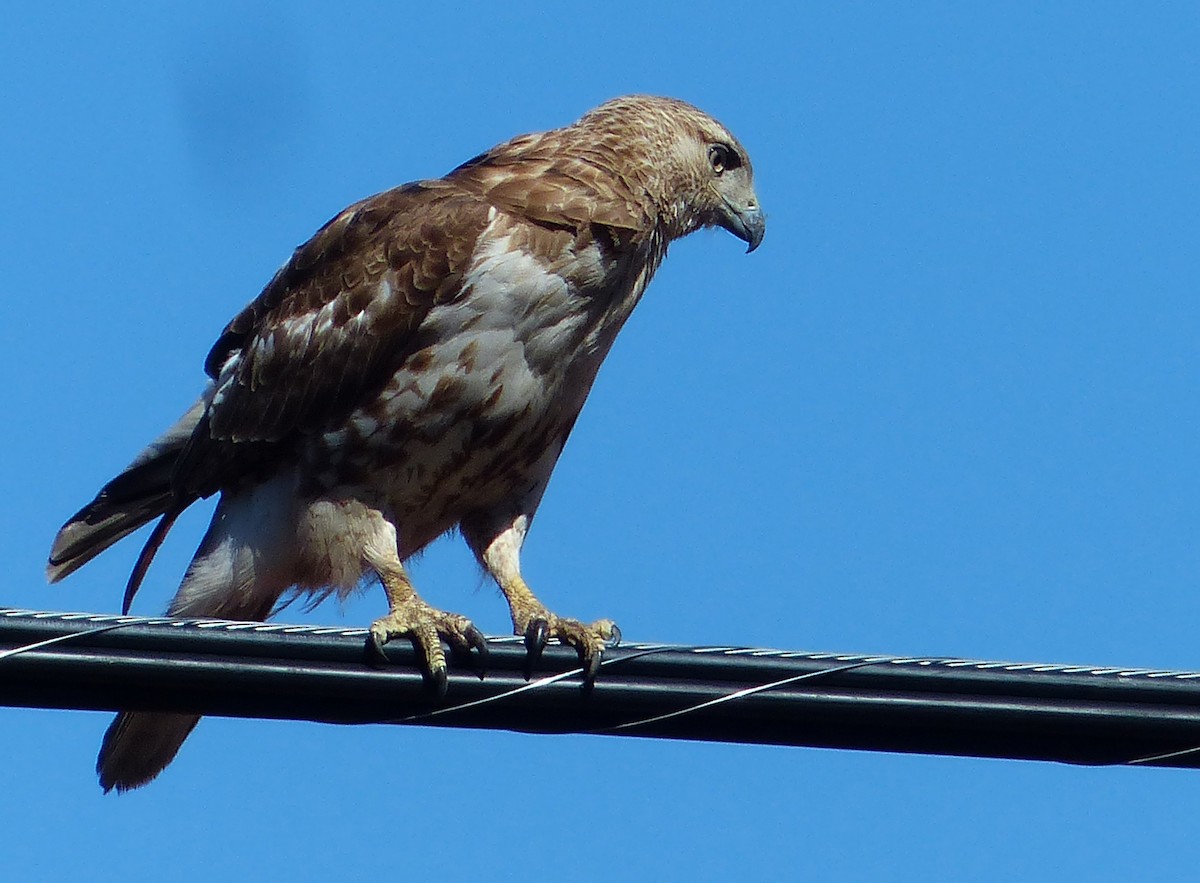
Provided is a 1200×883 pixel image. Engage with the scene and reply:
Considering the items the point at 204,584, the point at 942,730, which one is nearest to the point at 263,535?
the point at 204,584

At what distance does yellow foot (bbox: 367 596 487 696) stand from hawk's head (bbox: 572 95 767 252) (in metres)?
2.05

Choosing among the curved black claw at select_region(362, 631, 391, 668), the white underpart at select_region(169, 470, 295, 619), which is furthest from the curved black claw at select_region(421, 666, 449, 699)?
the white underpart at select_region(169, 470, 295, 619)

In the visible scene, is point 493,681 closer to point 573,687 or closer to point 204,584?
point 573,687

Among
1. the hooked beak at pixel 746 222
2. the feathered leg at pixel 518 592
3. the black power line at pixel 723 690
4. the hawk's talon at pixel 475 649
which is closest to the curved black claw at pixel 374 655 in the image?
the black power line at pixel 723 690

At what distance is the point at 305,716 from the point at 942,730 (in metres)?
1.50

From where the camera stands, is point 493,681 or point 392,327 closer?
point 493,681

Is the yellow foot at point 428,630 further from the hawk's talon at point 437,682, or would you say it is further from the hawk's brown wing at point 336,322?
the hawk's brown wing at point 336,322

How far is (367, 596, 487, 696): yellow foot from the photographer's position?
18.5ft

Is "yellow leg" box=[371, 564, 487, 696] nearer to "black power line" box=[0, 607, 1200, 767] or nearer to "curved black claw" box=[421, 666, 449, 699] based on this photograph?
"curved black claw" box=[421, 666, 449, 699]

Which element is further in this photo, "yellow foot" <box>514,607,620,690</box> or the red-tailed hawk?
the red-tailed hawk

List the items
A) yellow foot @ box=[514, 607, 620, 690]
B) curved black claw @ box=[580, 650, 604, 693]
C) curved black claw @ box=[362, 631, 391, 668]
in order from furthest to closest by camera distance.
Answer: yellow foot @ box=[514, 607, 620, 690] < curved black claw @ box=[362, 631, 391, 668] < curved black claw @ box=[580, 650, 604, 693]

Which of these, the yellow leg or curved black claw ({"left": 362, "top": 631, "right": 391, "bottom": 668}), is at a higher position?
the yellow leg

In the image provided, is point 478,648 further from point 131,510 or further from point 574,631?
point 131,510

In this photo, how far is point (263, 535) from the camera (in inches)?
295
